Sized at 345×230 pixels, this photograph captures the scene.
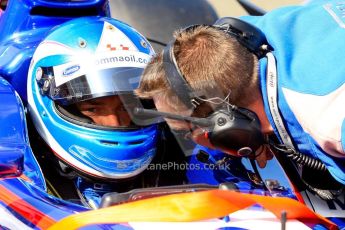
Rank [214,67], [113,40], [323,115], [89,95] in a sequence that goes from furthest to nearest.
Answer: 1. [113,40]
2. [89,95]
3. [214,67]
4. [323,115]

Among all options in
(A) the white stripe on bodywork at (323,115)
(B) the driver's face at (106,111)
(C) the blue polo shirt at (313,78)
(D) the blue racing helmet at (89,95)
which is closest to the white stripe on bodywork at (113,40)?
(D) the blue racing helmet at (89,95)

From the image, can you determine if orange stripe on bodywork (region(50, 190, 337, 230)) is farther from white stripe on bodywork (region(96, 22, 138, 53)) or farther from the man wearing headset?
white stripe on bodywork (region(96, 22, 138, 53))

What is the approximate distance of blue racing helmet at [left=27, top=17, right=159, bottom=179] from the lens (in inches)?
73.5

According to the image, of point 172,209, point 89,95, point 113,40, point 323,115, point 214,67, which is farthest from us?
point 113,40

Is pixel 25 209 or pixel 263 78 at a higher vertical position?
pixel 263 78

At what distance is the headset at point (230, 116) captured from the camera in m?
1.49

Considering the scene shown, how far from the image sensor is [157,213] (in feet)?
4.02

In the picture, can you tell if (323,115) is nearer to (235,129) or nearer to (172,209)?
(235,129)

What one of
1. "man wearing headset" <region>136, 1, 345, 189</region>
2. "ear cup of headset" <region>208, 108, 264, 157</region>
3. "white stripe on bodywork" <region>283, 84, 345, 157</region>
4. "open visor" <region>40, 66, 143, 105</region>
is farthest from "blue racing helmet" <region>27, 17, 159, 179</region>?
"white stripe on bodywork" <region>283, 84, 345, 157</region>

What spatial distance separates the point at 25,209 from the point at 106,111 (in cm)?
48

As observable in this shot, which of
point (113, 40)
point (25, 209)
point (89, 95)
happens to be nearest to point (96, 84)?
point (89, 95)

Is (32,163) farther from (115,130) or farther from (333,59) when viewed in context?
(333,59)

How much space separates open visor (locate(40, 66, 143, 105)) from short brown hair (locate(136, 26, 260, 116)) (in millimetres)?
319

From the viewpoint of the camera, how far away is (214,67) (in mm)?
1505
